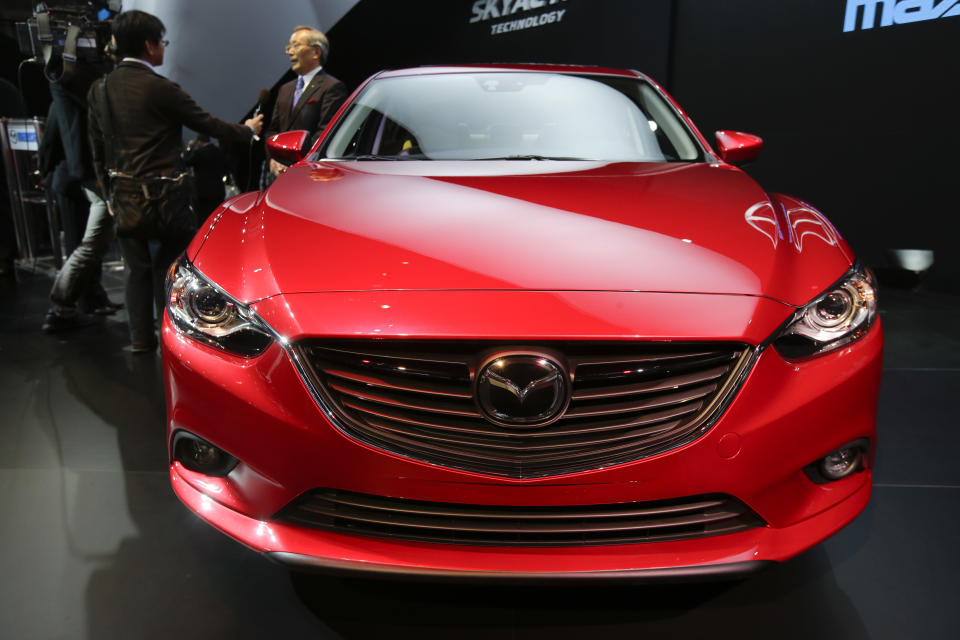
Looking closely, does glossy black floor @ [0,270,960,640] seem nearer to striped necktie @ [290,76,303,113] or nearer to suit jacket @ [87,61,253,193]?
suit jacket @ [87,61,253,193]

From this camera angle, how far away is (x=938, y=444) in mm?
2201

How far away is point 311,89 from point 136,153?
3.67 ft

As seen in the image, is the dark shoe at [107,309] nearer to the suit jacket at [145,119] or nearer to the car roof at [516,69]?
the suit jacket at [145,119]

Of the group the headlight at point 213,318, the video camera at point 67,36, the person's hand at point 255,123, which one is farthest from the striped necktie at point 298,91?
the headlight at point 213,318

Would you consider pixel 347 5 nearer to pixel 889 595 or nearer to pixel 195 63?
pixel 195 63

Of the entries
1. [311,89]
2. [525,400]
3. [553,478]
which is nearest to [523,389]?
[525,400]

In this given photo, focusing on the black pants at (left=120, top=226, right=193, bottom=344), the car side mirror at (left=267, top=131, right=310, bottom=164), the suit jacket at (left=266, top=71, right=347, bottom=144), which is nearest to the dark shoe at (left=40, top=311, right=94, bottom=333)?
the black pants at (left=120, top=226, right=193, bottom=344)

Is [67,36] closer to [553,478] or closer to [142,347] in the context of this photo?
[142,347]

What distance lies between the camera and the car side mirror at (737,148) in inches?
79.7

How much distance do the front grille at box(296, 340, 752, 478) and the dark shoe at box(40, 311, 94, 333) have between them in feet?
10.5

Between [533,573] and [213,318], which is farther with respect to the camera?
[213,318]

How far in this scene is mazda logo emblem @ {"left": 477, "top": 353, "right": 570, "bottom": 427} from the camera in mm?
1047

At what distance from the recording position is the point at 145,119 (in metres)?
2.89

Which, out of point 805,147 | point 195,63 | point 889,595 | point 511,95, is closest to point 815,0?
point 805,147
